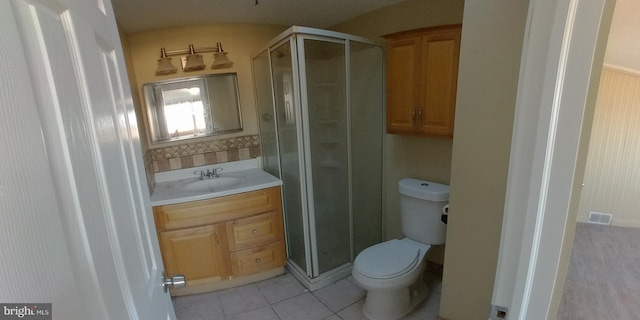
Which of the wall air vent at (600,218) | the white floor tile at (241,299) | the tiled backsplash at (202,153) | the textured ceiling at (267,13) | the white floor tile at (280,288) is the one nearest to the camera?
the textured ceiling at (267,13)

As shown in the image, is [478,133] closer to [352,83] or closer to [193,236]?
[352,83]

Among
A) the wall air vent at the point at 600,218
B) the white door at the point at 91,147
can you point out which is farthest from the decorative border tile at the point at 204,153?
the wall air vent at the point at 600,218

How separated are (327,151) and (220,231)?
3.47 feet

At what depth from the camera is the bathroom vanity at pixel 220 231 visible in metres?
2.00

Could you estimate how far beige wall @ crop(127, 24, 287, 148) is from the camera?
2215 millimetres

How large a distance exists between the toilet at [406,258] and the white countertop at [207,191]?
3.19 feet

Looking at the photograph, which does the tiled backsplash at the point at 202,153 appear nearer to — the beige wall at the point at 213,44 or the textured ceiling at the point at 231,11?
the beige wall at the point at 213,44

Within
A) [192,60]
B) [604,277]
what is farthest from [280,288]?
[604,277]

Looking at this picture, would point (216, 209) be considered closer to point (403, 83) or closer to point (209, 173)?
point (209, 173)

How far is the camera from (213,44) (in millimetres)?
2361

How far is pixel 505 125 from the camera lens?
1126 millimetres

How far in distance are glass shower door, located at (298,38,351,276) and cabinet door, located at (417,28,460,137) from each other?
1.99 ft

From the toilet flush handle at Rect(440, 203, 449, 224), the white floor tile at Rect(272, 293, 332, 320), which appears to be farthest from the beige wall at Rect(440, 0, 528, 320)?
the white floor tile at Rect(272, 293, 332, 320)

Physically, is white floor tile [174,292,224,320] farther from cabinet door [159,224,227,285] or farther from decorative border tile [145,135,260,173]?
decorative border tile [145,135,260,173]
